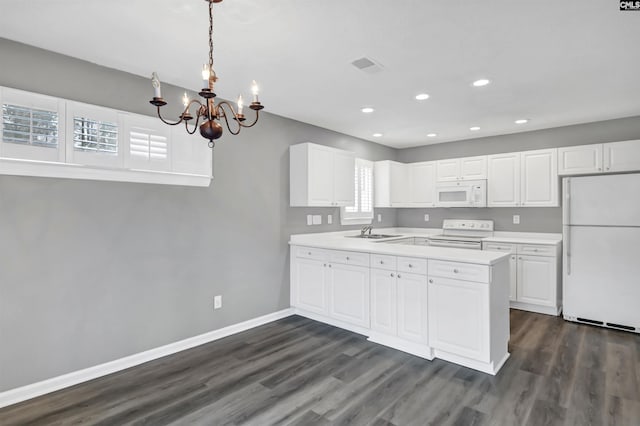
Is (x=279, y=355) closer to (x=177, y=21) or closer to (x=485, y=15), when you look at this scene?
(x=177, y=21)

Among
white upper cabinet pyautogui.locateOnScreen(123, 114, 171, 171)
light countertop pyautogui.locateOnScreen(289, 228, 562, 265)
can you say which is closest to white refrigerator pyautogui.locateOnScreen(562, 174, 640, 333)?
light countertop pyautogui.locateOnScreen(289, 228, 562, 265)

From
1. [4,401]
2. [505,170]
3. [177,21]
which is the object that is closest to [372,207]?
[505,170]

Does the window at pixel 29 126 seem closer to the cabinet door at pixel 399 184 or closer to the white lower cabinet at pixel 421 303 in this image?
the white lower cabinet at pixel 421 303

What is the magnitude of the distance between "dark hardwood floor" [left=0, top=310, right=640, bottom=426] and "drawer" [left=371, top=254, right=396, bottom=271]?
0.78 m

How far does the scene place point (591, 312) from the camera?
3.85 meters

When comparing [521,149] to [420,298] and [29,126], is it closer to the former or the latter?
[420,298]

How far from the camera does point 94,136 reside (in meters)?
2.69

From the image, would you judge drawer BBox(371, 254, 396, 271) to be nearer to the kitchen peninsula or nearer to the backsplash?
the kitchen peninsula

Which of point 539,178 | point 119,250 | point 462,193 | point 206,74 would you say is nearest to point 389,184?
point 462,193

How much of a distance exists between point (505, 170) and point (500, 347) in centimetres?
292

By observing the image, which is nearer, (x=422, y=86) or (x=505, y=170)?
(x=422, y=86)

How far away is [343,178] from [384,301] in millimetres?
1913

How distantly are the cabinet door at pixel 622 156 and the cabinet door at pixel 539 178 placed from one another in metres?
0.52

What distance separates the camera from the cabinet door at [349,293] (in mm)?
3527
